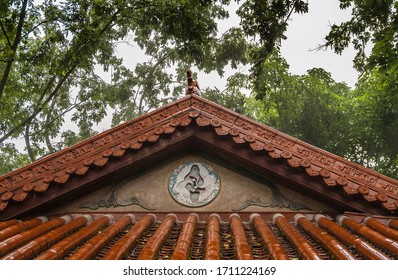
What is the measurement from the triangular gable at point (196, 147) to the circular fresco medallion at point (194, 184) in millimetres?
305

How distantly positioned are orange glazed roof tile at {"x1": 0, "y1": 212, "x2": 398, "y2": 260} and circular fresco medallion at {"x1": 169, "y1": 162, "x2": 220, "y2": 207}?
25 centimetres

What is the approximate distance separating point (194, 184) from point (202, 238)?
1.24 m

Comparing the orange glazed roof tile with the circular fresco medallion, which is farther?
the circular fresco medallion

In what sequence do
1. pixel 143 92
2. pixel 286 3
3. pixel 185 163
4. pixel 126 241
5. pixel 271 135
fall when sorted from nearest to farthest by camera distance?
1. pixel 126 241
2. pixel 271 135
3. pixel 185 163
4. pixel 286 3
5. pixel 143 92

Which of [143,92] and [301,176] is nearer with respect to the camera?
[301,176]

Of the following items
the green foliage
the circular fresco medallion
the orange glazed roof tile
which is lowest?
the orange glazed roof tile

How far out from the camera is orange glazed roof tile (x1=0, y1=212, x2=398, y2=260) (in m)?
3.13

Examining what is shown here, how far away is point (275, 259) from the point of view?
290cm

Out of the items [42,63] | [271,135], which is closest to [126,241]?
[271,135]

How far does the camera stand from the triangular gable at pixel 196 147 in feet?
14.3

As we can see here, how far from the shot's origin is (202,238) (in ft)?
12.5

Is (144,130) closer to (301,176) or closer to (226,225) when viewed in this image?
(226,225)

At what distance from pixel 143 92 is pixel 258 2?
38.4 feet

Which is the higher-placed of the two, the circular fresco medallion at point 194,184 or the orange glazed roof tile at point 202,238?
the circular fresco medallion at point 194,184
